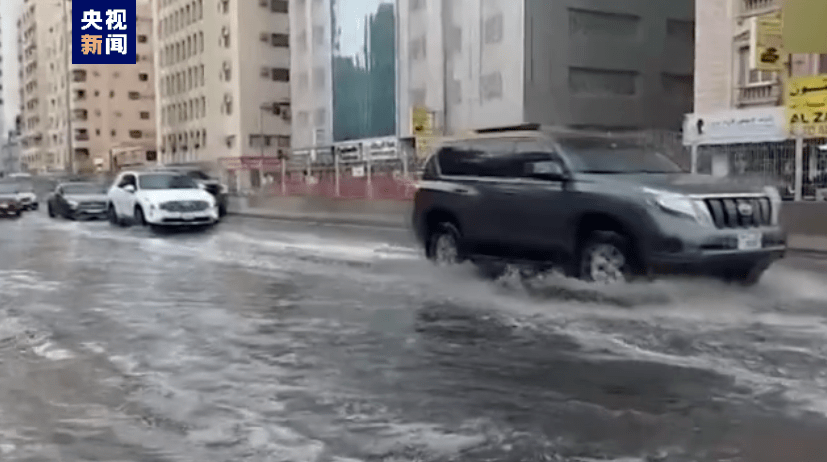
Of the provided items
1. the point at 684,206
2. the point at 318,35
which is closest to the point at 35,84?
the point at 318,35

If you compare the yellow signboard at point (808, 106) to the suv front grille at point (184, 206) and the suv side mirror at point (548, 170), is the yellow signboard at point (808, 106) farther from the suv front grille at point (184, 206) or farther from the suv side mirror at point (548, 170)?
the suv front grille at point (184, 206)

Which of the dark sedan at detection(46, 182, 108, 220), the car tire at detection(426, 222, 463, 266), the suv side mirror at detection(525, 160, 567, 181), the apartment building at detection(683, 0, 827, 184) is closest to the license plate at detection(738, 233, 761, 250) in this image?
the suv side mirror at detection(525, 160, 567, 181)

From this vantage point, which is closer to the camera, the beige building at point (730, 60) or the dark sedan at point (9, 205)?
the beige building at point (730, 60)

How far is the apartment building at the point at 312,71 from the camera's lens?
6625 centimetres

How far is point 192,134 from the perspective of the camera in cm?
8756

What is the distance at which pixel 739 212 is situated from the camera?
10422 millimetres

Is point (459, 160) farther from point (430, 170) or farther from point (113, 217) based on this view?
point (113, 217)

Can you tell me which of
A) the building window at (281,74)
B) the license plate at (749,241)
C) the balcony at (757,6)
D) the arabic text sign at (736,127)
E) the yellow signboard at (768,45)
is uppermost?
the building window at (281,74)

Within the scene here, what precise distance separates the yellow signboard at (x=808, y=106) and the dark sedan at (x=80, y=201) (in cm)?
2170

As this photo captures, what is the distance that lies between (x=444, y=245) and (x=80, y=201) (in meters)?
23.5

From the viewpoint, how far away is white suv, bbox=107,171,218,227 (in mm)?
25578

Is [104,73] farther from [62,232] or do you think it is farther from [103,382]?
[103,382]

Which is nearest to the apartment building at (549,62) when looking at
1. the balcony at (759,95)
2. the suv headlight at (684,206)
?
the balcony at (759,95)

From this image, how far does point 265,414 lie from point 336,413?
1.39ft
